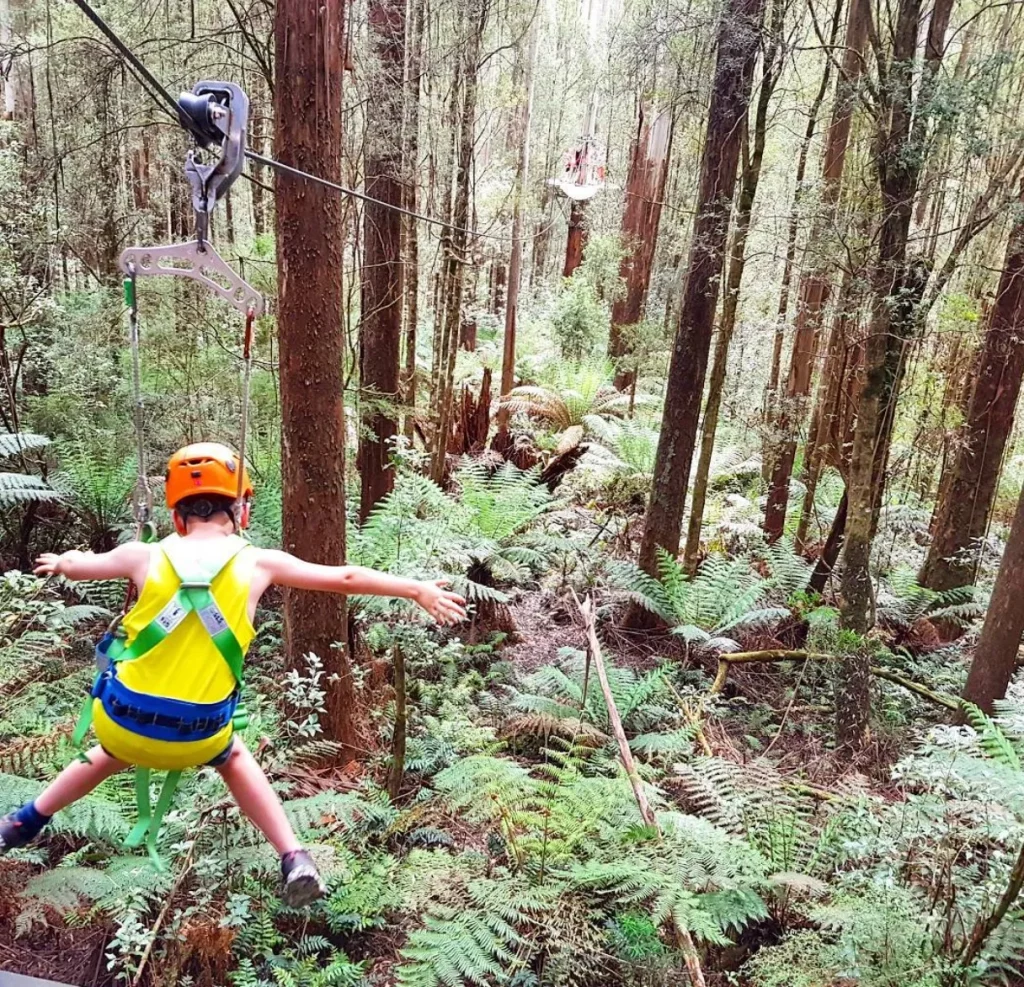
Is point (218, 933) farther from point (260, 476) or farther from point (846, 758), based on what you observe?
point (260, 476)

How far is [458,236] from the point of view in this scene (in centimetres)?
927

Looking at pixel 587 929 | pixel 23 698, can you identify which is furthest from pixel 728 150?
pixel 23 698

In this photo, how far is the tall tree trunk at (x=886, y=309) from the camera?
4.44 m

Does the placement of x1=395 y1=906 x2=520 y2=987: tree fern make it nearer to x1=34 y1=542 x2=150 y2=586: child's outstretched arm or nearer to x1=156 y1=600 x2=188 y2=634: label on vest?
x1=156 y1=600 x2=188 y2=634: label on vest

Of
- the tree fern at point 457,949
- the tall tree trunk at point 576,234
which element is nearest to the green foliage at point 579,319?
the tall tree trunk at point 576,234

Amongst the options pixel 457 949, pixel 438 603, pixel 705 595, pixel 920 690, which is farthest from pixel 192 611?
pixel 705 595

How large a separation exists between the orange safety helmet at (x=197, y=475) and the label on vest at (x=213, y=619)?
335 millimetres

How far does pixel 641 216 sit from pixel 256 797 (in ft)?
47.2

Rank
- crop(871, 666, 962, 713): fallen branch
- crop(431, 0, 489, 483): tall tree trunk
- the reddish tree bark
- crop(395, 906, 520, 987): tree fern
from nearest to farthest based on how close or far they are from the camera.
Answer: crop(395, 906, 520, 987): tree fern
crop(871, 666, 962, 713): fallen branch
the reddish tree bark
crop(431, 0, 489, 483): tall tree trunk

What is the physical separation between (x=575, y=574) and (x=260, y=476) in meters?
3.49

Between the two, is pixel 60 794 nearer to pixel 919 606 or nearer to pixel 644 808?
pixel 644 808

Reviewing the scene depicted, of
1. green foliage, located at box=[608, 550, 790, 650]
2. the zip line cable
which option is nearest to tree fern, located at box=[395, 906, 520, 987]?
the zip line cable

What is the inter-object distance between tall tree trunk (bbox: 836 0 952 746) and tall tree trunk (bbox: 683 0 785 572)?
128cm

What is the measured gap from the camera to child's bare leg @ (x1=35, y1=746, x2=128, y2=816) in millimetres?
2125
